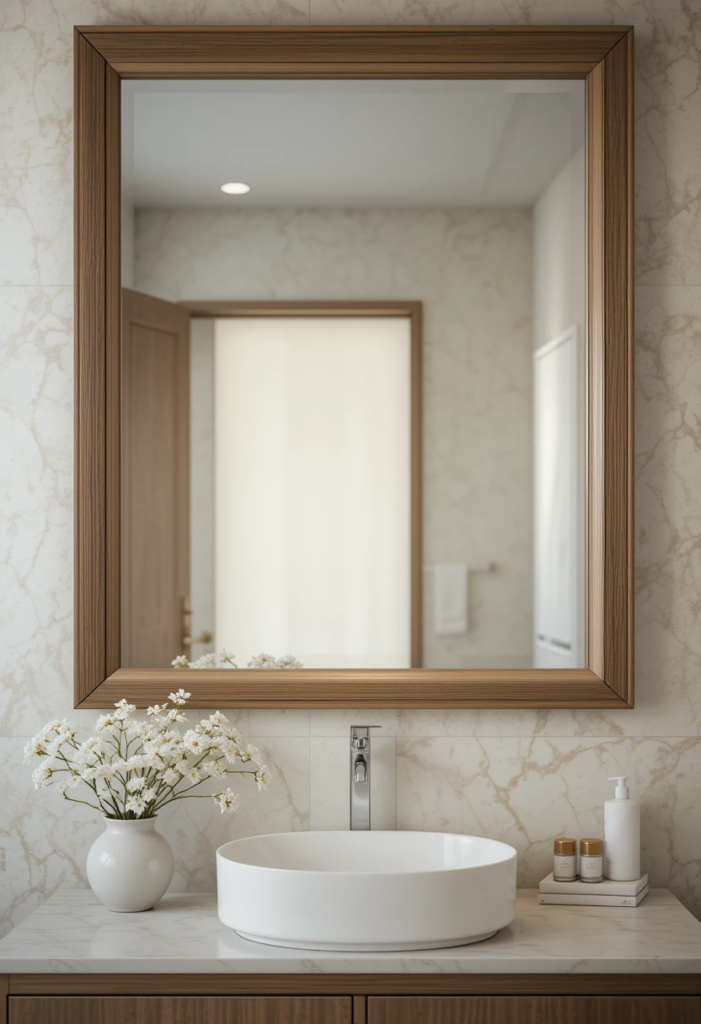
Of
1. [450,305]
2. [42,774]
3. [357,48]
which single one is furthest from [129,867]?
[357,48]

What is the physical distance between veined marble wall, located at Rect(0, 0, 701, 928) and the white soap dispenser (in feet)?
0.32

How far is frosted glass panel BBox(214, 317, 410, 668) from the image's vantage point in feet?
5.81

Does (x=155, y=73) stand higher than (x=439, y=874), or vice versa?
(x=155, y=73)

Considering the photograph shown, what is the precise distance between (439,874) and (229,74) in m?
1.43

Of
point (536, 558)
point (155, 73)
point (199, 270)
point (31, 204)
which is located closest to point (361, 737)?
point (536, 558)

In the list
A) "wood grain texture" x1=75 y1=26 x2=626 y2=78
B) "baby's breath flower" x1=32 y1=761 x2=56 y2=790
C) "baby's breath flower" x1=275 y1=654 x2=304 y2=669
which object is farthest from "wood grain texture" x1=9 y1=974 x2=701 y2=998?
"wood grain texture" x1=75 y1=26 x2=626 y2=78

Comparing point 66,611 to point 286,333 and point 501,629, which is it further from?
point 501,629

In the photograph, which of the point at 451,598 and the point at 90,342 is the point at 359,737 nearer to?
the point at 451,598

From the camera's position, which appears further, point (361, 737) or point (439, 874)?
point (361, 737)

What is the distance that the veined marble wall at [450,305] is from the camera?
1772mm

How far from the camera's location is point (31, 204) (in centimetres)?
180

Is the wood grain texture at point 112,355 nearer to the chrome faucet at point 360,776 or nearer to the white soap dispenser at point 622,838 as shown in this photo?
the chrome faucet at point 360,776

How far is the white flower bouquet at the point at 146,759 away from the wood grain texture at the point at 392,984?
266 mm

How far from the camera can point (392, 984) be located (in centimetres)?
138
